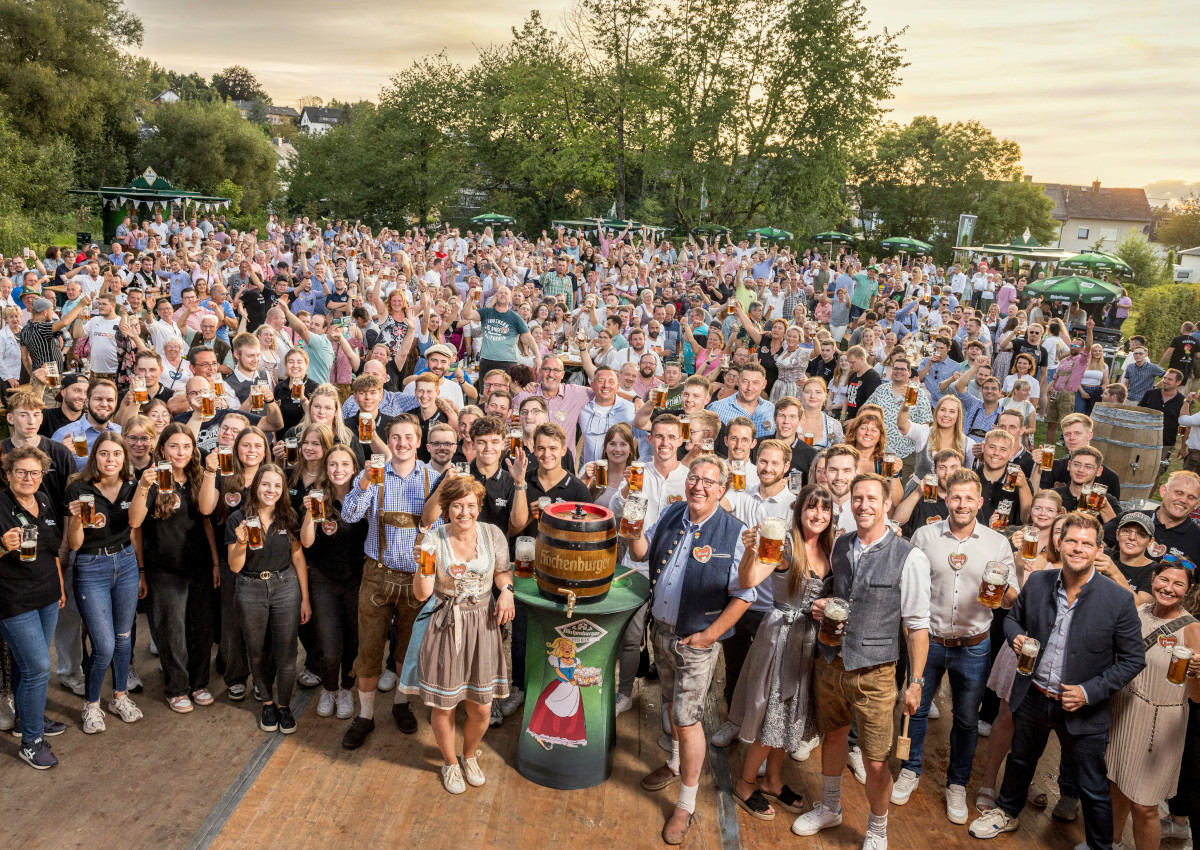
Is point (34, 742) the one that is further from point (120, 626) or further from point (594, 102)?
point (594, 102)

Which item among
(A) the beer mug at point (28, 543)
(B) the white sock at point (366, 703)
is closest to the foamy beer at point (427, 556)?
(B) the white sock at point (366, 703)

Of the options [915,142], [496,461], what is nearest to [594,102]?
[915,142]

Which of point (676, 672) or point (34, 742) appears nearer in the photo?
point (676, 672)

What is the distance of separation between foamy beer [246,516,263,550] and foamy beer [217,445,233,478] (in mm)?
478

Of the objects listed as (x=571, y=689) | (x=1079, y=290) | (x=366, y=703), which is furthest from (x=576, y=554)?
(x=1079, y=290)

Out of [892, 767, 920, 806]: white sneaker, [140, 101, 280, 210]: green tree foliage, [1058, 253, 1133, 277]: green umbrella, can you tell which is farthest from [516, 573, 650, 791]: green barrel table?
[140, 101, 280, 210]: green tree foliage

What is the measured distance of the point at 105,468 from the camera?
4402mm

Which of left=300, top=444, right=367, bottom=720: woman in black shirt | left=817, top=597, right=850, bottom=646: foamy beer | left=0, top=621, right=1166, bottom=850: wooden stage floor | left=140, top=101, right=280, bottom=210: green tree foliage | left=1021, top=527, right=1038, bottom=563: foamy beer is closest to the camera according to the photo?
left=817, top=597, right=850, bottom=646: foamy beer

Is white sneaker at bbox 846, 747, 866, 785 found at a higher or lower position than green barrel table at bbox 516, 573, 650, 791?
lower

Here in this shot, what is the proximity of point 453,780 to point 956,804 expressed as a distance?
2.61 metres

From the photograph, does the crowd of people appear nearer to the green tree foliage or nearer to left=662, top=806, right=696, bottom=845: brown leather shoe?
left=662, top=806, right=696, bottom=845: brown leather shoe

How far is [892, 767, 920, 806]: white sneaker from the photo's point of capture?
433cm

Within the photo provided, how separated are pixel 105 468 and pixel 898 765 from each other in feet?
15.3

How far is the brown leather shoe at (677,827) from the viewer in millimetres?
3945
